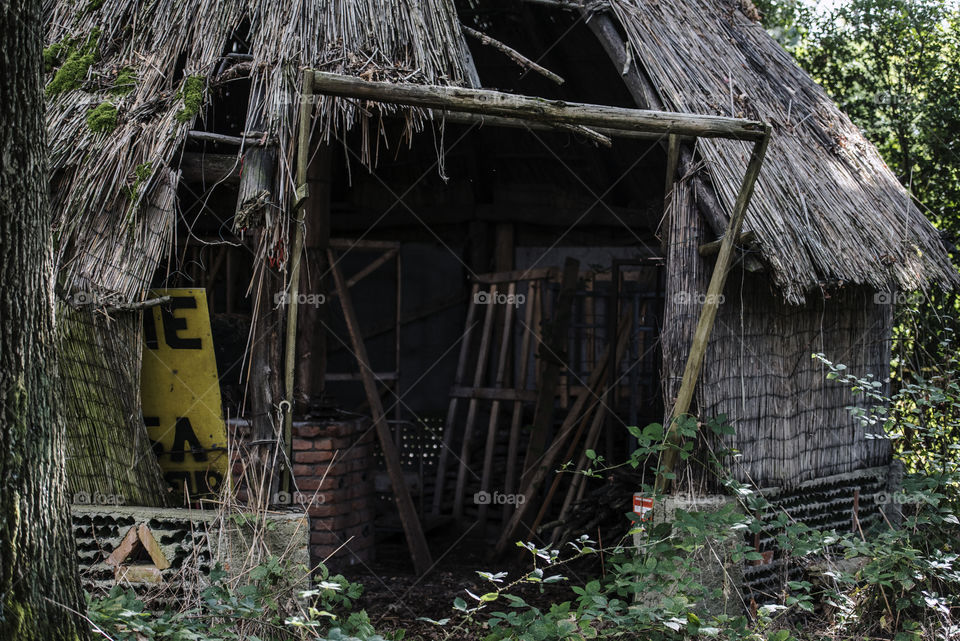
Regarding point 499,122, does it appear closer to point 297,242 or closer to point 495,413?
point 297,242

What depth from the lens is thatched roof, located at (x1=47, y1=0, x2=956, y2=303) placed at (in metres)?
4.12

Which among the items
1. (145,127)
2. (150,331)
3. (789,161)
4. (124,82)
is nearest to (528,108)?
(145,127)

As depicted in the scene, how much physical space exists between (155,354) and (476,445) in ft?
13.1

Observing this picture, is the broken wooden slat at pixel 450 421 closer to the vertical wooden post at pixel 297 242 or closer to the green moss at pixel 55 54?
the vertical wooden post at pixel 297 242

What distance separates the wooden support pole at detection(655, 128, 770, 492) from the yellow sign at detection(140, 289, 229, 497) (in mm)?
2257

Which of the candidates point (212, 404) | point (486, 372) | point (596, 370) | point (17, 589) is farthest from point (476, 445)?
point (17, 589)

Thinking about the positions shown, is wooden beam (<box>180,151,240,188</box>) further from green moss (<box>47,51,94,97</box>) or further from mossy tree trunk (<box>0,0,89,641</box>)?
mossy tree trunk (<box>0,0,89,641</box>)

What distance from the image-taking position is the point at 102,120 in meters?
4.41

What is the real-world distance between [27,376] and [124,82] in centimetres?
242

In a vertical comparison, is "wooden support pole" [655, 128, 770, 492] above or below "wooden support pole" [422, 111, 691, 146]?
below

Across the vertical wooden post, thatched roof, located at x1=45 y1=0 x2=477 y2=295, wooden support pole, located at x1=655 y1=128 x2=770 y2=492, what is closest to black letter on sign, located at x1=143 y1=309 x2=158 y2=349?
thatched roof, located at x1=45 y1=0 x2=477 y2=295

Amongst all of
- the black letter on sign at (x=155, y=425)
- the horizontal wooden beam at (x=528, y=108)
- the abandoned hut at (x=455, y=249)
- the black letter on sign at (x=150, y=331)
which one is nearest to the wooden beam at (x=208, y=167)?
the abandoned hut at (x=455, y=249)

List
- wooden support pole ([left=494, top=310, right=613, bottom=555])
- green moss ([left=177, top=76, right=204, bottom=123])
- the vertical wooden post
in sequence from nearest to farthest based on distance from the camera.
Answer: the vertical wooden post
green moss ([left=177, top=76, right=204, bottom=123])
wooden support pole ([left=494, top=310, right=613, bottom=555])

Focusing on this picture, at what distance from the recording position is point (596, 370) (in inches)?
270
